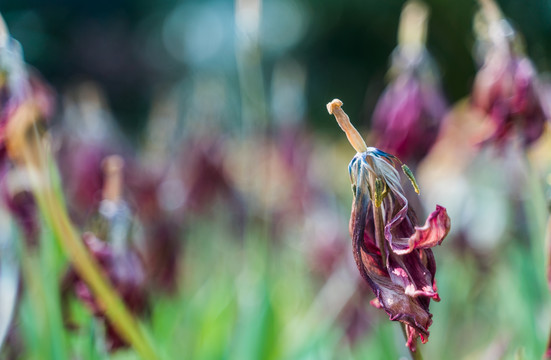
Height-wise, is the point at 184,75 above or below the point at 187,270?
below

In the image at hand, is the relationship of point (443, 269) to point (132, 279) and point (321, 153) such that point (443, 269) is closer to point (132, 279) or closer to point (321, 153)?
point (132, 279)

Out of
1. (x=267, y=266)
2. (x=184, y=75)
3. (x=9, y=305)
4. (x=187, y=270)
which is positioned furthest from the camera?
(x=184, y=75)

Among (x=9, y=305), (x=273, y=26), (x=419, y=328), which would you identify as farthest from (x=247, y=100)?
(x=273, y=26)

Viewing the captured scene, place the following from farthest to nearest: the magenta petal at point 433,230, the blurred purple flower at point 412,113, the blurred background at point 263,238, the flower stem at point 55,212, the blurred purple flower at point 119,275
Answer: the blurred purple flower at point 412,113 → the blurred background at point 263,238 → the blurred purple flower at point 119,275 → the flower stem at point 55,212 → the magenta petal at point 433,230

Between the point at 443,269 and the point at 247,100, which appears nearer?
the point at 247,100

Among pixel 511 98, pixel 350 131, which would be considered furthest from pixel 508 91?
pixel 350 131

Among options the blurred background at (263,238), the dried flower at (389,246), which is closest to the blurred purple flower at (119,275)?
the blurred background at (263,238)

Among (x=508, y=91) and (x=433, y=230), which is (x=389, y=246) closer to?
(x=433, y=230)

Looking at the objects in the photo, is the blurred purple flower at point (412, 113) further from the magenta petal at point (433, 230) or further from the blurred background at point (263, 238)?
the magenta petal at point (433, 230)
